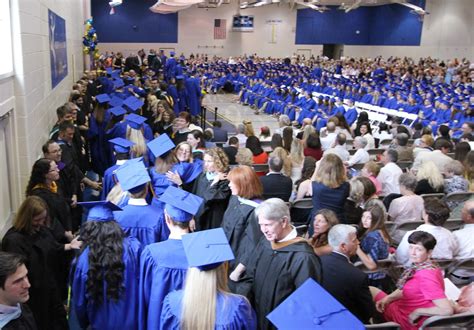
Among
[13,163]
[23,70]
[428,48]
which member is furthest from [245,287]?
[428,48]

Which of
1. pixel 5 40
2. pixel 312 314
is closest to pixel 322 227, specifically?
pixel 312 314

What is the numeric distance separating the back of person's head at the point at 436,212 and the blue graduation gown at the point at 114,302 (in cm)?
261

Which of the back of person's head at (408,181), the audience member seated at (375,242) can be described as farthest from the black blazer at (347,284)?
the back of person's head at (408,181)

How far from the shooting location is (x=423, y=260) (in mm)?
3365

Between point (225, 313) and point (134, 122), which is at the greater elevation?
point (134, 122)

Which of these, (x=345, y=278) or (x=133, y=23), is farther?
(x=133, y=23)

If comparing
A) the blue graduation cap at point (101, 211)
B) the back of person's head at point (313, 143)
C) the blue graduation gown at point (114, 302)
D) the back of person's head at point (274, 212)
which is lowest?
the blue graduation gown at point (114, 302)

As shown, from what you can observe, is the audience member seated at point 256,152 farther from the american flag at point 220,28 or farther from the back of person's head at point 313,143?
the american flag at point 220,28

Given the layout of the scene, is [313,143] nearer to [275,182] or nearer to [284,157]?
[284,157]

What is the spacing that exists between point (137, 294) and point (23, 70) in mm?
2949

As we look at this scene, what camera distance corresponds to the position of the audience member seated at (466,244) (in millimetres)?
4270

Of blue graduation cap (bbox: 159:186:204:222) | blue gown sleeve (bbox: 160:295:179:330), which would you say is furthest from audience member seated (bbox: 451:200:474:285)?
blue gown sleeve (bbox: 160:295:179:330)

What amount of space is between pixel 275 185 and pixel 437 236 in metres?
1.75

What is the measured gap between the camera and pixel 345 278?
3.02 meters
